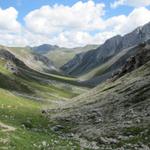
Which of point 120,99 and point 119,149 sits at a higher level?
point 120,99

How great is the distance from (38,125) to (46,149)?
23607 millimetres

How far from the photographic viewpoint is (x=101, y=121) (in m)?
56.4

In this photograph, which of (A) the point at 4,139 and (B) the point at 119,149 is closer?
(A) the point at 4,139

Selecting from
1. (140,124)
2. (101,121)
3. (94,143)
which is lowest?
(94,143)

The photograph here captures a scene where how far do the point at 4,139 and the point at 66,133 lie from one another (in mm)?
19896

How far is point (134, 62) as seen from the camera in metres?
109

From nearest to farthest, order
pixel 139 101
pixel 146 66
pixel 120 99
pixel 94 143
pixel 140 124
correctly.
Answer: pixel 94 143 → pixel 140 124 → pixel 139 101 → pixel 120 99 → pixel 146 66

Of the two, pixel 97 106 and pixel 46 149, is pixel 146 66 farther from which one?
pixel 46 149

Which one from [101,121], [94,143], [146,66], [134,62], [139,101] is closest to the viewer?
[94,143]

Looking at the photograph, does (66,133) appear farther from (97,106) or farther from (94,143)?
(97,106)

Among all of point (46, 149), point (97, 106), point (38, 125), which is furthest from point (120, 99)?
point (46, 149)

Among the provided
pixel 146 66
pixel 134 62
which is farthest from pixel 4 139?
pixel 134 62

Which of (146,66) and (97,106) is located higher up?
(146,66)

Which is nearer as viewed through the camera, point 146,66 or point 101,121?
point 101,121
